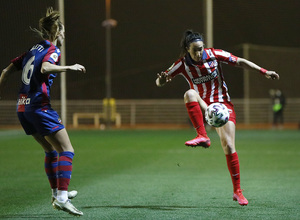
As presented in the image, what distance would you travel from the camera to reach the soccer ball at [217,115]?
562 cm

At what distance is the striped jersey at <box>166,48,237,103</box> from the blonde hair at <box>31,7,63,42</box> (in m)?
1.42

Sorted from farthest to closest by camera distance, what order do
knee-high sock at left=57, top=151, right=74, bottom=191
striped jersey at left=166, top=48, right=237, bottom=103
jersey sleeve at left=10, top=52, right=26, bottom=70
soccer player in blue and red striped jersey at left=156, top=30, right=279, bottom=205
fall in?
striped jersey at left=166, top=48, right=237, bottom=103 < soccer player in blue and red striped jersey at left=156, top=30, right=279, bottom=205 < jersey sleeve at left=10, top=52, right=26, bottom=70 < knee-high sock at left=57, top=151, right=74, bottom=191

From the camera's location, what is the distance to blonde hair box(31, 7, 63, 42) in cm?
514

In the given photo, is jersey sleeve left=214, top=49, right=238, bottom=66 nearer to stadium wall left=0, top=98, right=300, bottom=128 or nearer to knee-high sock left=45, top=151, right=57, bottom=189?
knee-high sock left=45, top=151, right=57, bottom=189

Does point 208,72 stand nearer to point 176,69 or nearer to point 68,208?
point 176,69

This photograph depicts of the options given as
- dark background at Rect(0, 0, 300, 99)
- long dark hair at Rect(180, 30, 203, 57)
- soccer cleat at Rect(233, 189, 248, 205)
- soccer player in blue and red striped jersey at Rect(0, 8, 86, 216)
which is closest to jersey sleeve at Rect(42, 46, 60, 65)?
soccer player in blue and red striped jersey at Rect(0, 8, 86, 216)

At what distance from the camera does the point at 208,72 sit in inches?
233

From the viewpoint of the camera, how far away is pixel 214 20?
1981 cm

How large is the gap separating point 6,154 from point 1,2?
6.05 metres

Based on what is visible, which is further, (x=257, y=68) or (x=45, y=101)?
(x=257, y=68)

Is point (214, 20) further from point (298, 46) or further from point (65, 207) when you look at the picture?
point (65, 207)

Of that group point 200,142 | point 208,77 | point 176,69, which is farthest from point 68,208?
point 208,77

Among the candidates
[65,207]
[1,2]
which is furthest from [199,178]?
[1,2]

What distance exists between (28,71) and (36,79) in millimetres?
111
